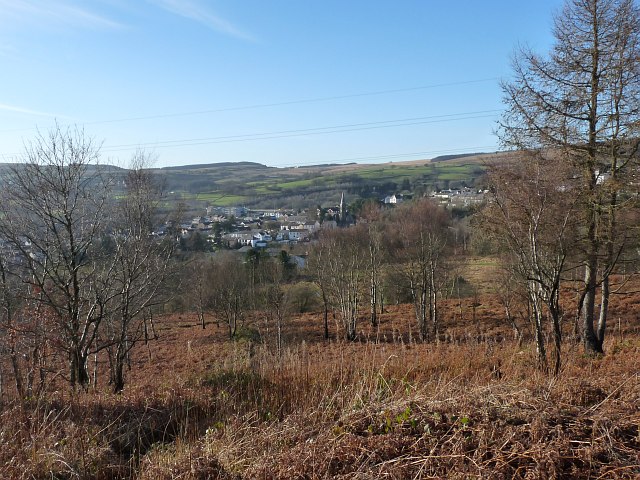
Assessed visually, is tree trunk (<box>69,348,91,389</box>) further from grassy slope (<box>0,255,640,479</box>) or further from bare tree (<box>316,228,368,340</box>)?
bare tree (<box>316,228,368,340</box>)

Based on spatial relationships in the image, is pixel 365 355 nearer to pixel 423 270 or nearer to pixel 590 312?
pixel 590 312

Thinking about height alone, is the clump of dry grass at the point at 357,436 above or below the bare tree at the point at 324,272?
above

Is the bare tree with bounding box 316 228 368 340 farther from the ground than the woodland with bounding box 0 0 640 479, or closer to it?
closer to it

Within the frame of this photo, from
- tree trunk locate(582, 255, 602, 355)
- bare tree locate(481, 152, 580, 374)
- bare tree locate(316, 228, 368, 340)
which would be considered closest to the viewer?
bare tree locate(481, 152, 580, 374)

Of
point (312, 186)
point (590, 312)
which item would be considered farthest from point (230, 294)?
point (312, 186)

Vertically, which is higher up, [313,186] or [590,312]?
[313,186]

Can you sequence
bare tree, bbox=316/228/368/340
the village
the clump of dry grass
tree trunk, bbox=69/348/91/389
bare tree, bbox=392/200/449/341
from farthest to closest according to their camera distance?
the village
bare tree, bbox=316/228/368/340
bare tree, bbox=392/200/449/341
tree trunk, bbox=69/348/91/389
the clump of dry grass

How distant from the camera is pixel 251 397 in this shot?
5312 mm

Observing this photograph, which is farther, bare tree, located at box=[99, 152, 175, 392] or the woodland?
bare tree, located at box=[99, 152, 175, 392]

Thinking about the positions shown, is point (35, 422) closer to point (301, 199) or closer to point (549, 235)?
point (549, 235)

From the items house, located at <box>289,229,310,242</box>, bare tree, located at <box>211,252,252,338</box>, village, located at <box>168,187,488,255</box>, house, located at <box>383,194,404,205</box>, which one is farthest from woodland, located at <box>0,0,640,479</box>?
house, located at <box>383,194,404,205</box>

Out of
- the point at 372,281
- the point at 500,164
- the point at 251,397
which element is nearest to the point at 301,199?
the point at 372,281

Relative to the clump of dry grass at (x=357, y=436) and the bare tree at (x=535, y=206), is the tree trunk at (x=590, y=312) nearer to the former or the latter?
the bare tree at (x=535, y=206)

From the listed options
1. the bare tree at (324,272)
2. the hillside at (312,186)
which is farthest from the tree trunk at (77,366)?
the hillside at (312,186)
